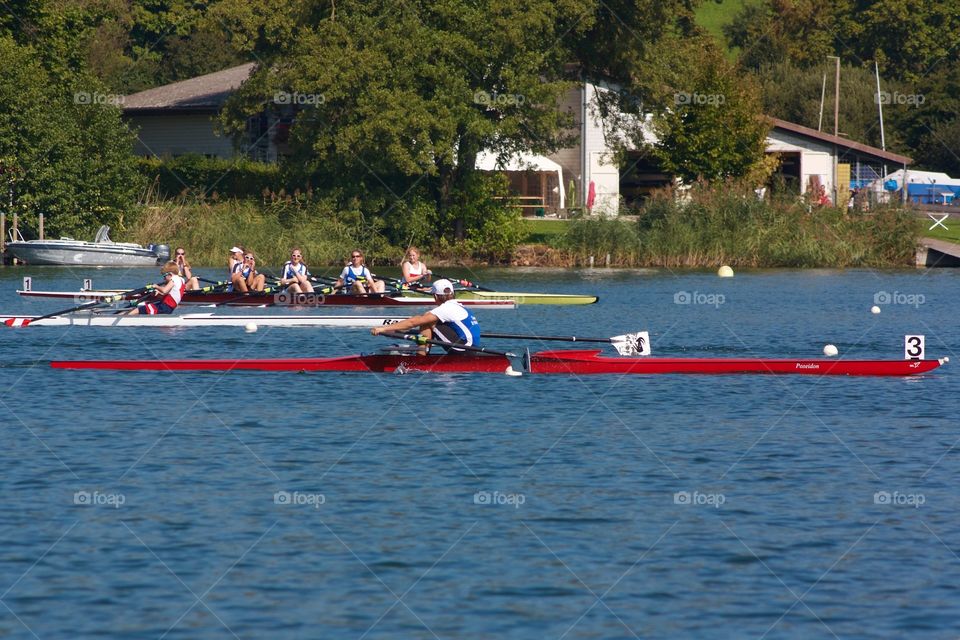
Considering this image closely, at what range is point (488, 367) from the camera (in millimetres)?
20297

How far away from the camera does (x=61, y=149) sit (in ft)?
155

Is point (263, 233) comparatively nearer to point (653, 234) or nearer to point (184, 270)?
point (653, 234)

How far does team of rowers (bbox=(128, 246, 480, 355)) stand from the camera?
19.6 m

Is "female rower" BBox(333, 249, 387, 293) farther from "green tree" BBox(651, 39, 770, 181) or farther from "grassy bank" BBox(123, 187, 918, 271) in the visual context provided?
"green tree" BBox(651, 39, 770, 181)

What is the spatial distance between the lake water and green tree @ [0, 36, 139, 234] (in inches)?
1019

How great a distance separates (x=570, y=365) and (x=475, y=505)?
8228mm

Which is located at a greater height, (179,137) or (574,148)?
(179,137)

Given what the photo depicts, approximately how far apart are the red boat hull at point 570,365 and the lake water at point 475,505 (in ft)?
0.62

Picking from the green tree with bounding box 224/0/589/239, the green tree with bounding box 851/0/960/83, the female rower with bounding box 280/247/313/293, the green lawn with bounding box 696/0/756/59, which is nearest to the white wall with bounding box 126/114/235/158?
the green tree with bounding box 224/0/589/239

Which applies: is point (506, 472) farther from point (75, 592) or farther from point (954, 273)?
point (954, 273)

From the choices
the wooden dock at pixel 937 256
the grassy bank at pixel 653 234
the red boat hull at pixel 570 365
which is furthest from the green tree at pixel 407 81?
the red boat hull at pixel 570 365

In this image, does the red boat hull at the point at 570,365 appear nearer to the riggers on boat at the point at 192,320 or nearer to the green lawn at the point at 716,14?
the riggers on boat at the point at 192,320

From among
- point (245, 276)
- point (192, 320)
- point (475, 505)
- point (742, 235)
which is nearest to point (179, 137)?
point (742, 235)

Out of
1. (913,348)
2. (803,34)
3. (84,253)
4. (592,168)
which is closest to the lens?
A: (913,348)
